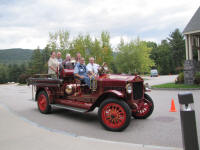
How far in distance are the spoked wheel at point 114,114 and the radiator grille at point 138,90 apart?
714mm

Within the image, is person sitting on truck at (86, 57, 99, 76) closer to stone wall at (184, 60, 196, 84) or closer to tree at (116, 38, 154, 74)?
stone wall at (184, 60, 196, 84)

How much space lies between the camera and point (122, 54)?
3581cm

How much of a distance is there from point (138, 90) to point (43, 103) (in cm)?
408

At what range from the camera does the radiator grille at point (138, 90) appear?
5.88m

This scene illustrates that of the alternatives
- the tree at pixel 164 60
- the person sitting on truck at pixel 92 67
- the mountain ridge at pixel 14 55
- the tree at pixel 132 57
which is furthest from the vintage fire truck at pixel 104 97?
the mountain ridge at pixel 14 55

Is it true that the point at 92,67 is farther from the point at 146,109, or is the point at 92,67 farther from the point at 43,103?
the point at 43,103

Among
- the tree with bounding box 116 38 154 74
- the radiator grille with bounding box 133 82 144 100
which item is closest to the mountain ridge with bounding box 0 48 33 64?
the tree with bounding box 116 38 154 74

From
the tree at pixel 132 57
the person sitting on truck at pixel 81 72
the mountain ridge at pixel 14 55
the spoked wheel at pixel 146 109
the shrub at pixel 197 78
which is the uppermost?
the mountain ridge at pixel 14 55

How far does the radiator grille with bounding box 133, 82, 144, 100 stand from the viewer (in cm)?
588

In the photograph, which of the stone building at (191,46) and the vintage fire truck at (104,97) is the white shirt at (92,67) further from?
the stone building at (191,46)

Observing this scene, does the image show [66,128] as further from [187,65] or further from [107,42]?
[107,42]

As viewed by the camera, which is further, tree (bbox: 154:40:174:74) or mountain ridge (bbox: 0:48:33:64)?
mountain ridge (bbox: 0:48:33:64)

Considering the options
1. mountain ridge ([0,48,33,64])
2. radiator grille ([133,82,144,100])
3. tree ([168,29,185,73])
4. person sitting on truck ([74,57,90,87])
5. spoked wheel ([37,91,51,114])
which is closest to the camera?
radiator grille ([133,82,144,100])

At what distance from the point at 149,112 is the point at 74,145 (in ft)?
10.4
